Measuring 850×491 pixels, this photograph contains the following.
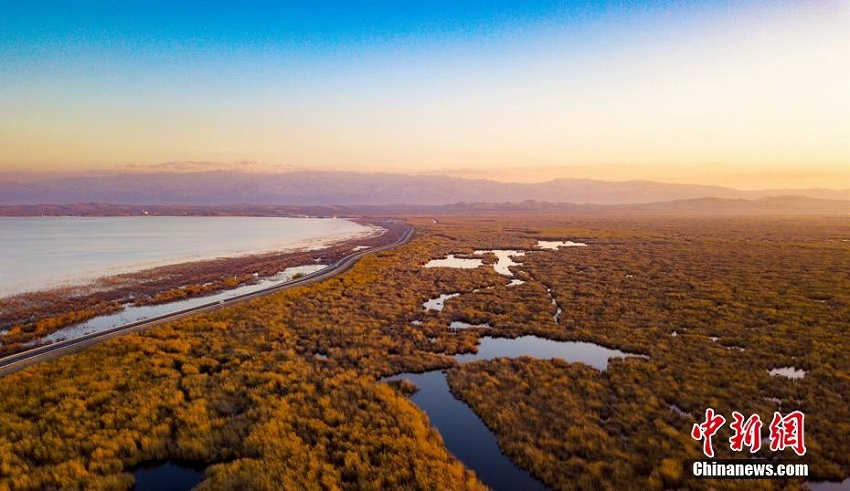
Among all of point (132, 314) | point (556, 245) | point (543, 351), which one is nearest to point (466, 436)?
point (543, 351)

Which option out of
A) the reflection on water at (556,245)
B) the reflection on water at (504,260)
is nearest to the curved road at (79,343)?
the reflection on water at (504,260)

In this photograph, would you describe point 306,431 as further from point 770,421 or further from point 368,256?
point 368,256

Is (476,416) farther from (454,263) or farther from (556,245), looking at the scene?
(556,245)

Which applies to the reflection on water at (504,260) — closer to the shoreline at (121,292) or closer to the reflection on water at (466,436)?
the shoreline at (121,292)

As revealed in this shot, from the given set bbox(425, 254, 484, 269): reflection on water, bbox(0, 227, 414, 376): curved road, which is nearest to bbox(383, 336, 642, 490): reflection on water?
bbox(0, 227, 414, 376): curved road

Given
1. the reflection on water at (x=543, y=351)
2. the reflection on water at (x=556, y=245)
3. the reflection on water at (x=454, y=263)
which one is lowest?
the reflection on water at (x=543, y=351)
